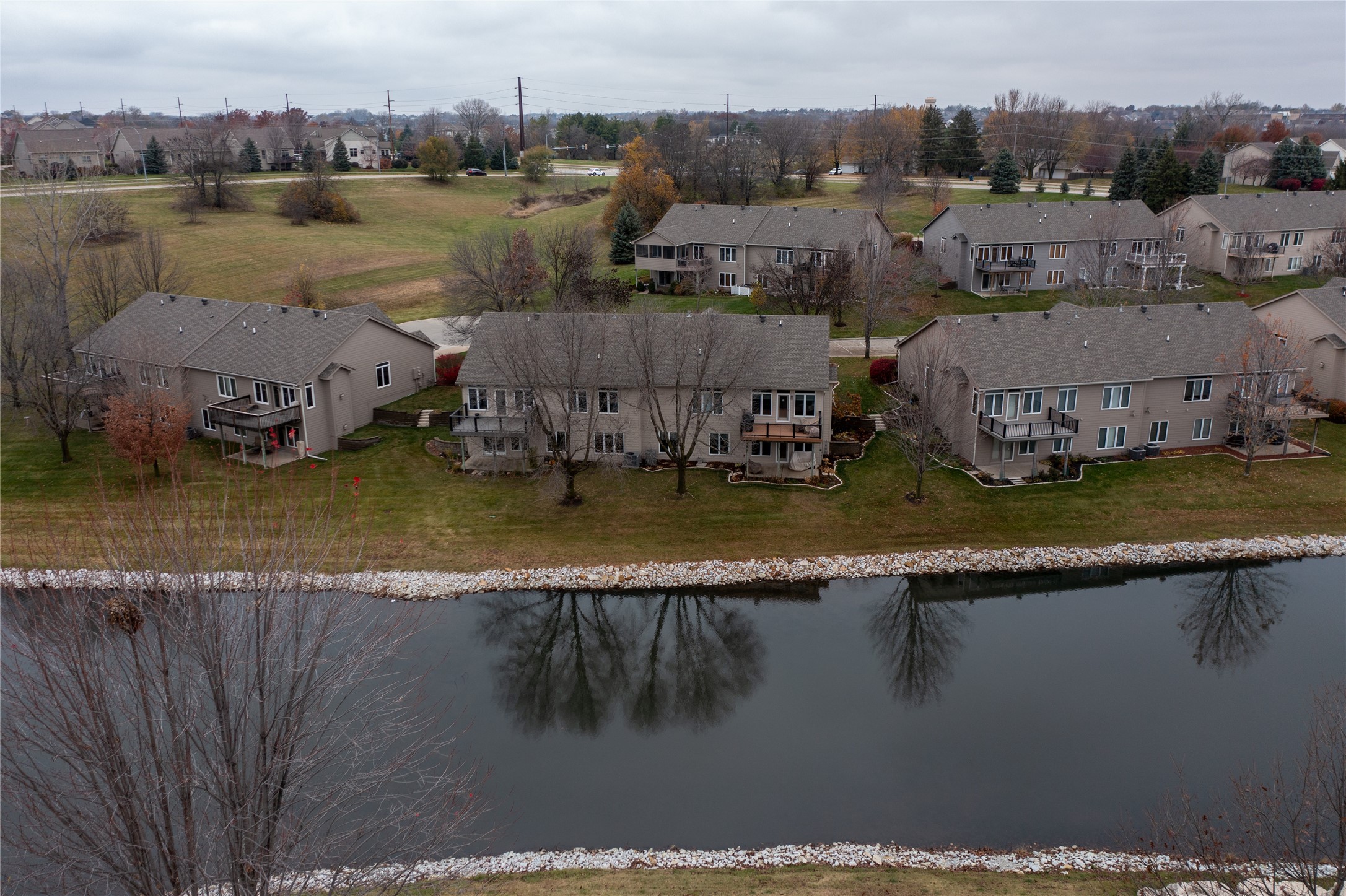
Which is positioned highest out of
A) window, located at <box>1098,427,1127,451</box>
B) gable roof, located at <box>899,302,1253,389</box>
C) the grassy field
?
gable roof, located at <box>899,302,1253,389</box>

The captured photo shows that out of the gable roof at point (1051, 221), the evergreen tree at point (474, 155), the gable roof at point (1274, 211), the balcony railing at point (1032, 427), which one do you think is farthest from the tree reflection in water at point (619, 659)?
the evergreen tree at point (474, 155)

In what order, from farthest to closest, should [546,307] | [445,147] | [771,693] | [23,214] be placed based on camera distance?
[445,147]
[23,214]
[546,307]
[771,693]

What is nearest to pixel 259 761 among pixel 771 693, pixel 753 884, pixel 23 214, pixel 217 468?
pixel 753 884

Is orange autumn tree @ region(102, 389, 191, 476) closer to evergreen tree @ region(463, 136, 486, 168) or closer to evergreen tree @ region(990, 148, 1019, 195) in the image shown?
evergreen tree @ region(990, 148, 1019, 195)

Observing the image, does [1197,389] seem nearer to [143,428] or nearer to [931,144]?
[143,428]

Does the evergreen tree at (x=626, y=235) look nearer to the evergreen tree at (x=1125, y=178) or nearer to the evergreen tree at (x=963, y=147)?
the evergreen tree at (x=1125, y=178)

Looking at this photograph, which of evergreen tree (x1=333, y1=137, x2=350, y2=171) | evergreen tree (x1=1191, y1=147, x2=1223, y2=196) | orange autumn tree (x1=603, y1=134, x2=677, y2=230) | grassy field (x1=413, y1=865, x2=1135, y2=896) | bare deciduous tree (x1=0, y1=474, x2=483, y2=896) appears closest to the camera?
bare deciduous tree (x1=0, y1=474, x2=483, y2=896)

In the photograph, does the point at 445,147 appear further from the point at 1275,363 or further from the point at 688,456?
the point at 1275,363

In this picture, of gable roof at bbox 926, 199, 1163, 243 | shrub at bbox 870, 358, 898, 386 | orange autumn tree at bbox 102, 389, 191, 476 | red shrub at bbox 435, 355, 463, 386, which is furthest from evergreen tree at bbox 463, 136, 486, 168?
orange autumn tree at bbox 102, 389, 191, 476

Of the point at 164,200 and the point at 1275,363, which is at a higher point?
the point at 164,200
